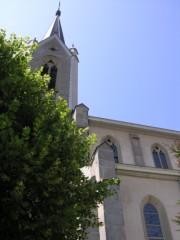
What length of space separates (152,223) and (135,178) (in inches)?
84.6

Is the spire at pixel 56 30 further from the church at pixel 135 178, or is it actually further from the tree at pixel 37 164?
the tree at pixel 37 164

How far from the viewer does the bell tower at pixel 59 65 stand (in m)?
A: 22.3

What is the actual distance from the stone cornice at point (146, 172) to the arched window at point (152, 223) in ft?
4.80

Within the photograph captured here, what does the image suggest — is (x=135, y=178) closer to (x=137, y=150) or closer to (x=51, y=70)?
(x=137, y=150)

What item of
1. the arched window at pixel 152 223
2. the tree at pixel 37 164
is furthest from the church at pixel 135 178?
the tree at pixel 37 164

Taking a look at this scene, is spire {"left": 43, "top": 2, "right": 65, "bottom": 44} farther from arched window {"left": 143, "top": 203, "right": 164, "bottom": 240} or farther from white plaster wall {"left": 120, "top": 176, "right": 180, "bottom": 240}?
arched window {"left": 143, "top": 203, "right": 164, "bottom": 240}

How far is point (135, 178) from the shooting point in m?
13.4

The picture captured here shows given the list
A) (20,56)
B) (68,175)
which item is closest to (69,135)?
(68,175)

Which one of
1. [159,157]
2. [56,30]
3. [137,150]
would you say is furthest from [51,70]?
[159,157]

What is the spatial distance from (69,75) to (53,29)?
13728 mm

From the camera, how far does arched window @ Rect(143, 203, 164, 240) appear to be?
11.8 m

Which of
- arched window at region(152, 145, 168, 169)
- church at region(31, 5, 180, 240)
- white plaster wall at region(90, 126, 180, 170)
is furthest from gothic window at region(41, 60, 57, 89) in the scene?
arched window at region(152, 145, 168, 169)

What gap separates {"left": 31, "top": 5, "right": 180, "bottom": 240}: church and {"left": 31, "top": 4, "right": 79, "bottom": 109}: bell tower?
550 cm

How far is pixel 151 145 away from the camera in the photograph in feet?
54.6
